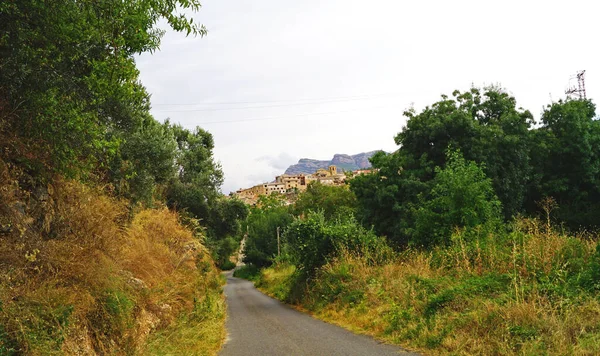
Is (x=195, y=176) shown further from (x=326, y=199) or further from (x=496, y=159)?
(x=326, y=199)

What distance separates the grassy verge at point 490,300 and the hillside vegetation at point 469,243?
0.10 feet

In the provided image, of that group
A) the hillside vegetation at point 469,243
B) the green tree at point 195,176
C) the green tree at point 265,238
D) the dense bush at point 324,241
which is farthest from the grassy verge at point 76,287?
the green tree at point 265,238

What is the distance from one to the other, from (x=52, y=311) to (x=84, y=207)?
3.67 m

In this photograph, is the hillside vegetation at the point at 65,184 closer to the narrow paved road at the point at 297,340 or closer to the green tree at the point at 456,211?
the narrow paved road at the point at 297,340

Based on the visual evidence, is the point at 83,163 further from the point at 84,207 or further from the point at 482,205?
the point at 482,205

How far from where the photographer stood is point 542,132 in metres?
34.1

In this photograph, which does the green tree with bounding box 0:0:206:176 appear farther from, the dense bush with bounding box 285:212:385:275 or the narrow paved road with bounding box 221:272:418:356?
the dense bush with bounding box 285:212:385:275

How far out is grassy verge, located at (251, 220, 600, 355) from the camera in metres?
7.26

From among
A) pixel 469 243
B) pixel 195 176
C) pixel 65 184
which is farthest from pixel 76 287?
pixel 195 176

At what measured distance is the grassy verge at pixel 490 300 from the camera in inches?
286

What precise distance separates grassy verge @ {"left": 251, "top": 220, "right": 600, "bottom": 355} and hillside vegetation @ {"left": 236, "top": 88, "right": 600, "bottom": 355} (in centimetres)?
3

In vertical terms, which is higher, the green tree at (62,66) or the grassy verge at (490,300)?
the green tree at (62,66)

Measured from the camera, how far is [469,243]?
555 inches

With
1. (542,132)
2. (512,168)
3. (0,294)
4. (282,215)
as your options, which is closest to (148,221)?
(0,294)
